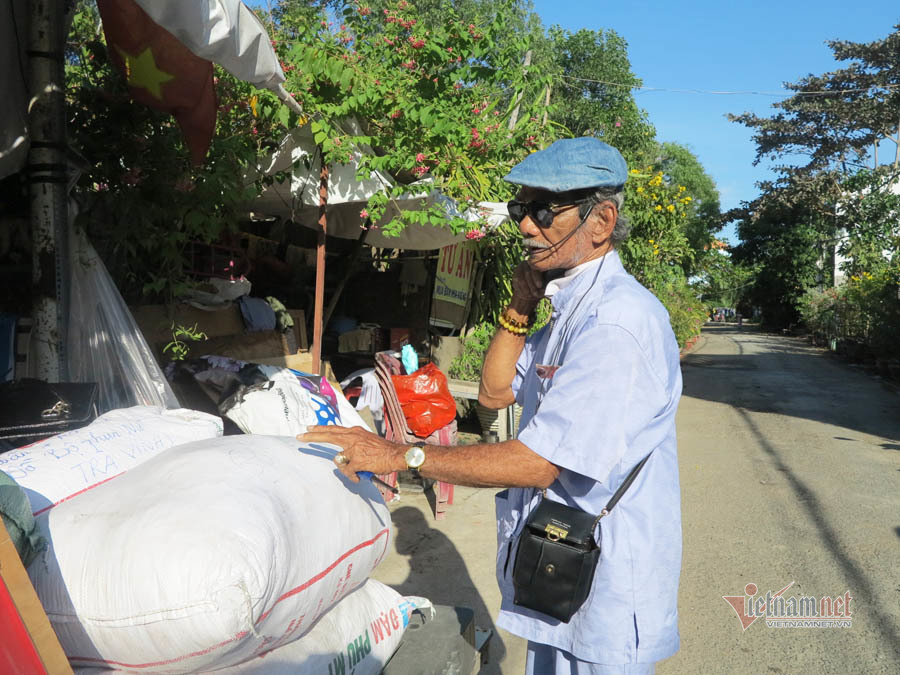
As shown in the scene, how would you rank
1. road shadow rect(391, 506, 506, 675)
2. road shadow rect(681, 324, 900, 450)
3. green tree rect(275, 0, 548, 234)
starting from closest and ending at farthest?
road shadow rect(391, 506, 506, 675)
green tree rect(275, 0, 548, 234)
road shadow rect(681, 324, 900, 450)

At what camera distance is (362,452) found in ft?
5.20

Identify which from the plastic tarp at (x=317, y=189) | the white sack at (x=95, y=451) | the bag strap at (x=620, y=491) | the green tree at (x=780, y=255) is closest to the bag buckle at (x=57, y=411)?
the white sack at (x=95, y=451)

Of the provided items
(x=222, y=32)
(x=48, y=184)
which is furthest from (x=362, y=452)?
(x=48, y=184)

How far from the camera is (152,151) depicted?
3.21 meters

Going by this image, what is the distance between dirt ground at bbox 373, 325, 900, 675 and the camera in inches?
132

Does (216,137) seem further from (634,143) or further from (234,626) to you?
(634,143)

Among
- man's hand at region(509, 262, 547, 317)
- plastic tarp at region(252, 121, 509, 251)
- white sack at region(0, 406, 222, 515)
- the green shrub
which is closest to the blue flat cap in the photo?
man's hand at region(509, 262, 547, 317)

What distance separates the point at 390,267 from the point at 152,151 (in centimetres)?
461

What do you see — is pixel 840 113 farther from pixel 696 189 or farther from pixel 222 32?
pixel 222 32

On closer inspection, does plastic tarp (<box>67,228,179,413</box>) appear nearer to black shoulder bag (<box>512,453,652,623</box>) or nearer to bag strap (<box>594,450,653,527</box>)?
black shoulder bag (<box>512,453,652,623</box>)

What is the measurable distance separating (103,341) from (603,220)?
2.21 m

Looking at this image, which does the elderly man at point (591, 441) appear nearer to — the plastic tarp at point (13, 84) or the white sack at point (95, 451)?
the white sack at point (95, 451)

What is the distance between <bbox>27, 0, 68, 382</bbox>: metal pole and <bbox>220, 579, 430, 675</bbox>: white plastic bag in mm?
1643

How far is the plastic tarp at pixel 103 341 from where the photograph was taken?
293 cm
